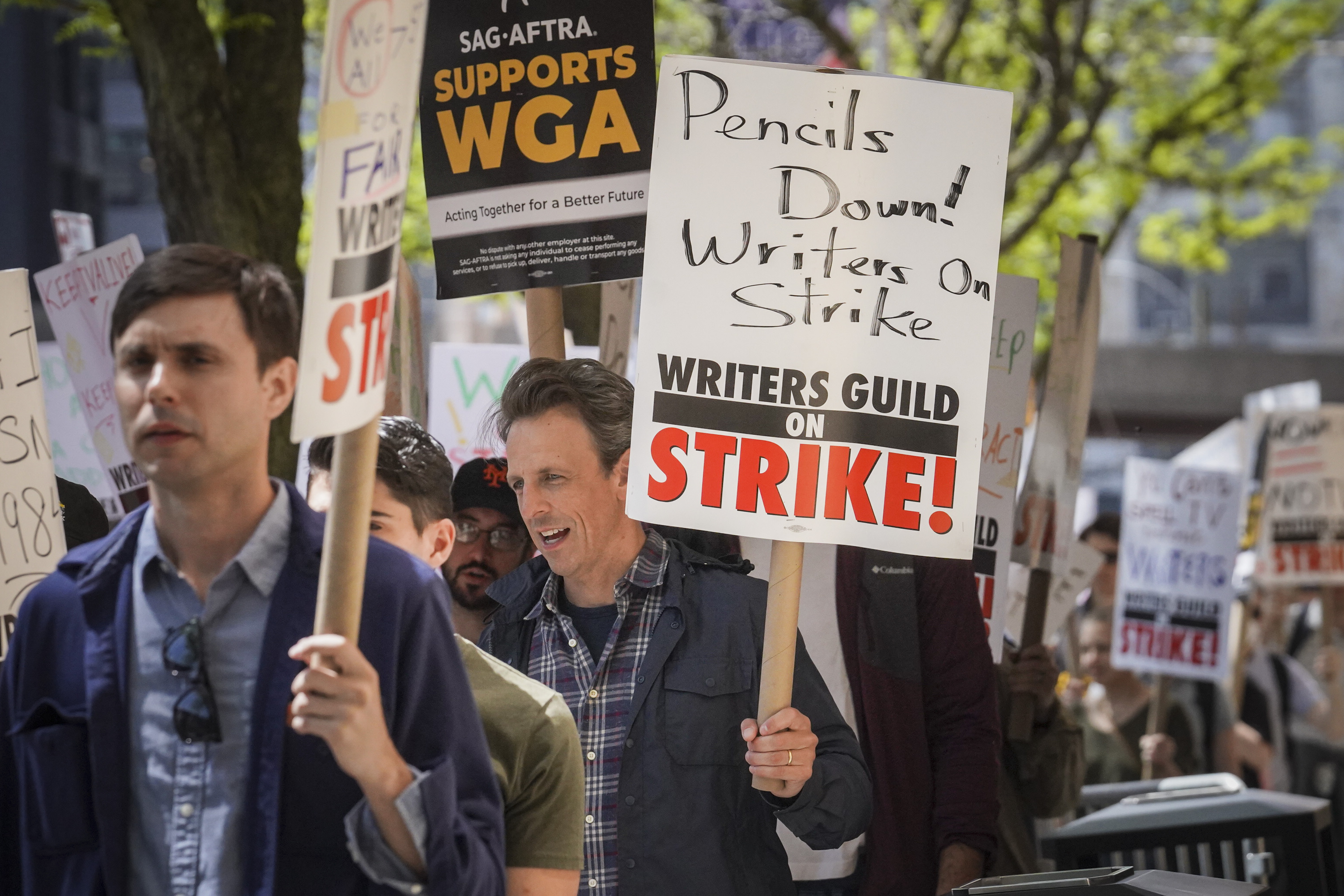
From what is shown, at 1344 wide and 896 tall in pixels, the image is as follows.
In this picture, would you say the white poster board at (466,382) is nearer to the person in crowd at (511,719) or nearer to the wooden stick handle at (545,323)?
the wooden stick handle at (545,323)

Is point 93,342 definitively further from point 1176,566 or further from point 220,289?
point 1176,566

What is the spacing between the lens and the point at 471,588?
3.63 meters

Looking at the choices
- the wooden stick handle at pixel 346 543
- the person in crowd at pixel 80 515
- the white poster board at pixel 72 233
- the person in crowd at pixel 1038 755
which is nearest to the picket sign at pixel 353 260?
the wooden stick handle at pixel 346 543

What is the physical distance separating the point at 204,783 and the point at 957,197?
1.67 m

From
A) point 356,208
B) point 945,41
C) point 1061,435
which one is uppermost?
point 945,41

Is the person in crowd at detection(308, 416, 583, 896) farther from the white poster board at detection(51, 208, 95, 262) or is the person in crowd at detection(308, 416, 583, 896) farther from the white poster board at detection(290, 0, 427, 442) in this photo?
the white poster board at detection(51, 208, 95, 262)

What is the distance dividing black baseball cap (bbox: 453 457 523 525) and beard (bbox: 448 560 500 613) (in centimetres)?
13

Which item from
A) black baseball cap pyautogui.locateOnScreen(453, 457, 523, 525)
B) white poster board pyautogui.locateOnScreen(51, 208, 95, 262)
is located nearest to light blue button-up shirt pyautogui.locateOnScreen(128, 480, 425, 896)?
black baseball cap pyautogui.locateOnScreen(453, 457, 523, 525)

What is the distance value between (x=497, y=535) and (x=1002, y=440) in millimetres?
1527

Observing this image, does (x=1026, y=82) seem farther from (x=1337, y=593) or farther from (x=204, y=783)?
(x=204, y=783)

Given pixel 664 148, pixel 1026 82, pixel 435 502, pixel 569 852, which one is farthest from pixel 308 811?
pixel 1026 82

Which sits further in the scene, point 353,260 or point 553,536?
point 553,536

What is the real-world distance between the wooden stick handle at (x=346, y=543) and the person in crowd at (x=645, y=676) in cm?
97

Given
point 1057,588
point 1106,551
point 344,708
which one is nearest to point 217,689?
point 344,708
